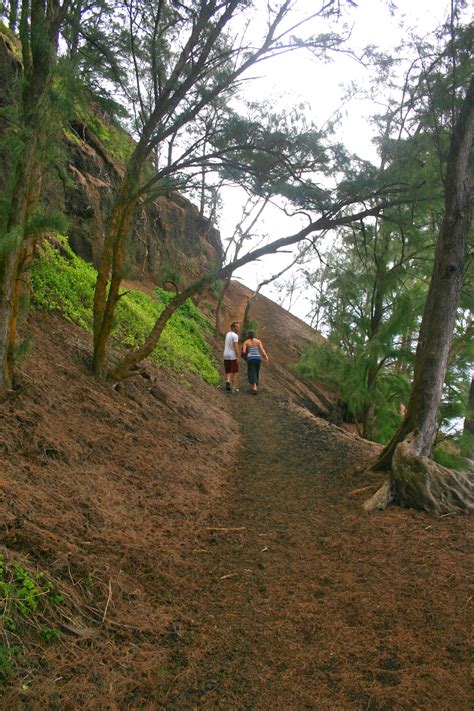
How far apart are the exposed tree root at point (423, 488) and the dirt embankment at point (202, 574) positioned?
21 centimetres

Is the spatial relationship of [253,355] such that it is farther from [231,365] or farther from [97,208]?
[97,208]

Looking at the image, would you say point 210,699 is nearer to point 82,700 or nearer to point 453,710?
point 82,700

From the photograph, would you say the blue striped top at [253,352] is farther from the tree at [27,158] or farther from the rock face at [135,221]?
the tree at [27,158]

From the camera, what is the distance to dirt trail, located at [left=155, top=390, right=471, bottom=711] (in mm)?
2721

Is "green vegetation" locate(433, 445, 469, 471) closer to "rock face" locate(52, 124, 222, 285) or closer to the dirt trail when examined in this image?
the dirt trail

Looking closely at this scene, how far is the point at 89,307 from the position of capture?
29.8 feet

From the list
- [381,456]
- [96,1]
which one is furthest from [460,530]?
[96,1]

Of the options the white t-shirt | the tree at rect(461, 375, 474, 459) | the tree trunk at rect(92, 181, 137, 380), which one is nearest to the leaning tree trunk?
the tree trunk at rect(92, 181, 137, 380)

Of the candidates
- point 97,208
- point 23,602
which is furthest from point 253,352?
point 23,602

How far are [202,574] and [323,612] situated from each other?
0.99m

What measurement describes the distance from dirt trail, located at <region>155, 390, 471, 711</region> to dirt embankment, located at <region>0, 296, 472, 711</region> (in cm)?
1

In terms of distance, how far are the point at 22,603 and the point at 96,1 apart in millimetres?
6311

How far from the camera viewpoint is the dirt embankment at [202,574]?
2.68 m

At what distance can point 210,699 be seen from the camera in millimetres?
2660
